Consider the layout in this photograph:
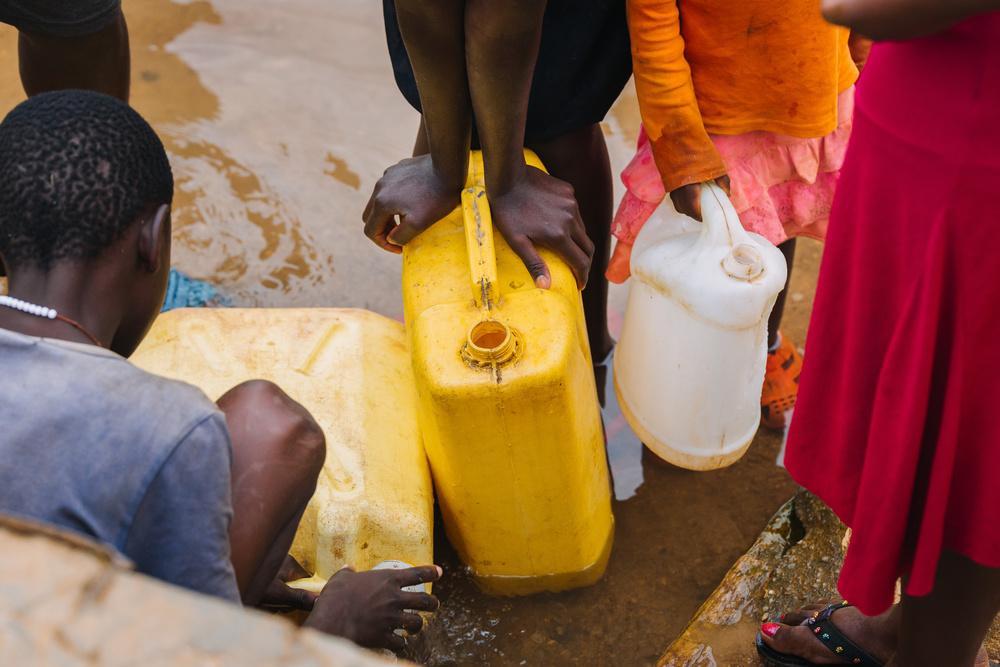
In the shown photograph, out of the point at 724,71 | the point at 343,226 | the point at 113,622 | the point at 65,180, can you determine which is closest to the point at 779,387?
the point at 724,71

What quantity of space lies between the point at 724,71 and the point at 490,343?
69cm

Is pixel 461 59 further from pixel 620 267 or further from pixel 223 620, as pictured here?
pixel 223 620

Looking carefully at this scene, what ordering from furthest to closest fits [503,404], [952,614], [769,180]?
[769,180], [503,404], [952,614]

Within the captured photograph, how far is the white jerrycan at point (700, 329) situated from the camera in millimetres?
1371

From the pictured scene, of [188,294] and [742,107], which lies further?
[188,294]

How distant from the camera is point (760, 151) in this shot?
5.24 feet

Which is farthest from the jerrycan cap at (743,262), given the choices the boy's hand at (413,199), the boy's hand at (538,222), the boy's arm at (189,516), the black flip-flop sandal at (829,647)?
the boy's arm at (189,516)

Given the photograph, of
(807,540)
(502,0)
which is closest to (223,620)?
(502,0)

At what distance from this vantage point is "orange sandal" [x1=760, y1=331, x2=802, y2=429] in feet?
6.56

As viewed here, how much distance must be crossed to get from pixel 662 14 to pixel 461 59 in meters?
0.37

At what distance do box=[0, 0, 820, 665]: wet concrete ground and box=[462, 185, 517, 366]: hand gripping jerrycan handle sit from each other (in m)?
0.58

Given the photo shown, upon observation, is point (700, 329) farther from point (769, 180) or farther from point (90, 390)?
point (90, 390)

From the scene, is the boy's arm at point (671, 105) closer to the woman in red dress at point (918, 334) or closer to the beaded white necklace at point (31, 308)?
the woman in red dress at point (918, 334)

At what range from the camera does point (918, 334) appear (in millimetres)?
912
